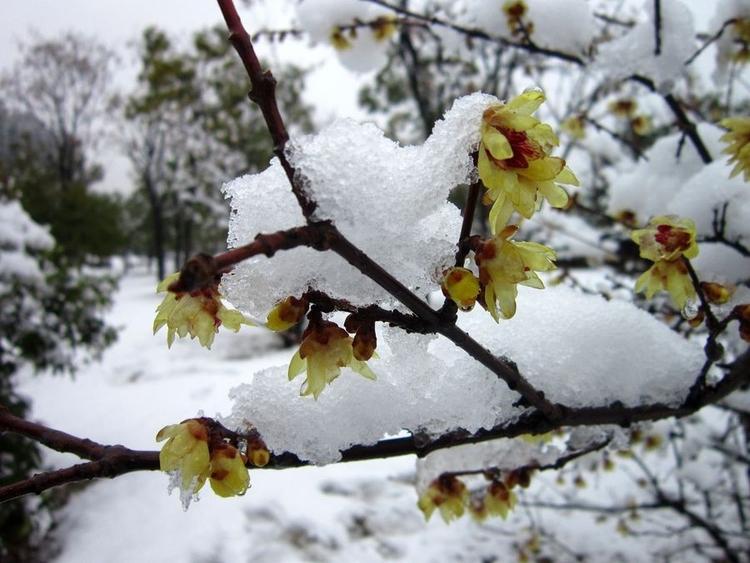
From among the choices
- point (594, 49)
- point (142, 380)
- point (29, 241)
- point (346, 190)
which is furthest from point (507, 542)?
point (142, 380)

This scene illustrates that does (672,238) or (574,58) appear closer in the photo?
(672,238)

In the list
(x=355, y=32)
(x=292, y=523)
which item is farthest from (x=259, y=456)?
(x=292, y=523)

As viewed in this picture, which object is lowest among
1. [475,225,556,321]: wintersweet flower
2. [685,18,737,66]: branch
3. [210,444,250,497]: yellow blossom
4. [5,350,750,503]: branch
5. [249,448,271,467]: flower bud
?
[210,444,250,497]: yellow blossom

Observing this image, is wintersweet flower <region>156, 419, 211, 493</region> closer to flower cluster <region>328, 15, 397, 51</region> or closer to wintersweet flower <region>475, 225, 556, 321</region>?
wintersweet flower <region>475, 225, 556, 321</region>

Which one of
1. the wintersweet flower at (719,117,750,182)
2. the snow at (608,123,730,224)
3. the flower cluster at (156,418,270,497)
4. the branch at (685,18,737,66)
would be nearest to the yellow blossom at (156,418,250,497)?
the flower cluster at (156,418,270,497)

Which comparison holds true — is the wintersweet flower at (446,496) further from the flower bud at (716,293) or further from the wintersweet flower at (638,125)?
the wintersweet flower at (638,125)

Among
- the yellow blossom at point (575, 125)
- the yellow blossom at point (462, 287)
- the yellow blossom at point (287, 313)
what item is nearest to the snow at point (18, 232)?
the yellow blossom at point (575, 125)

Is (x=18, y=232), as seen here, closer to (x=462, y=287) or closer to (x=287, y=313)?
(x=287, y=313)
